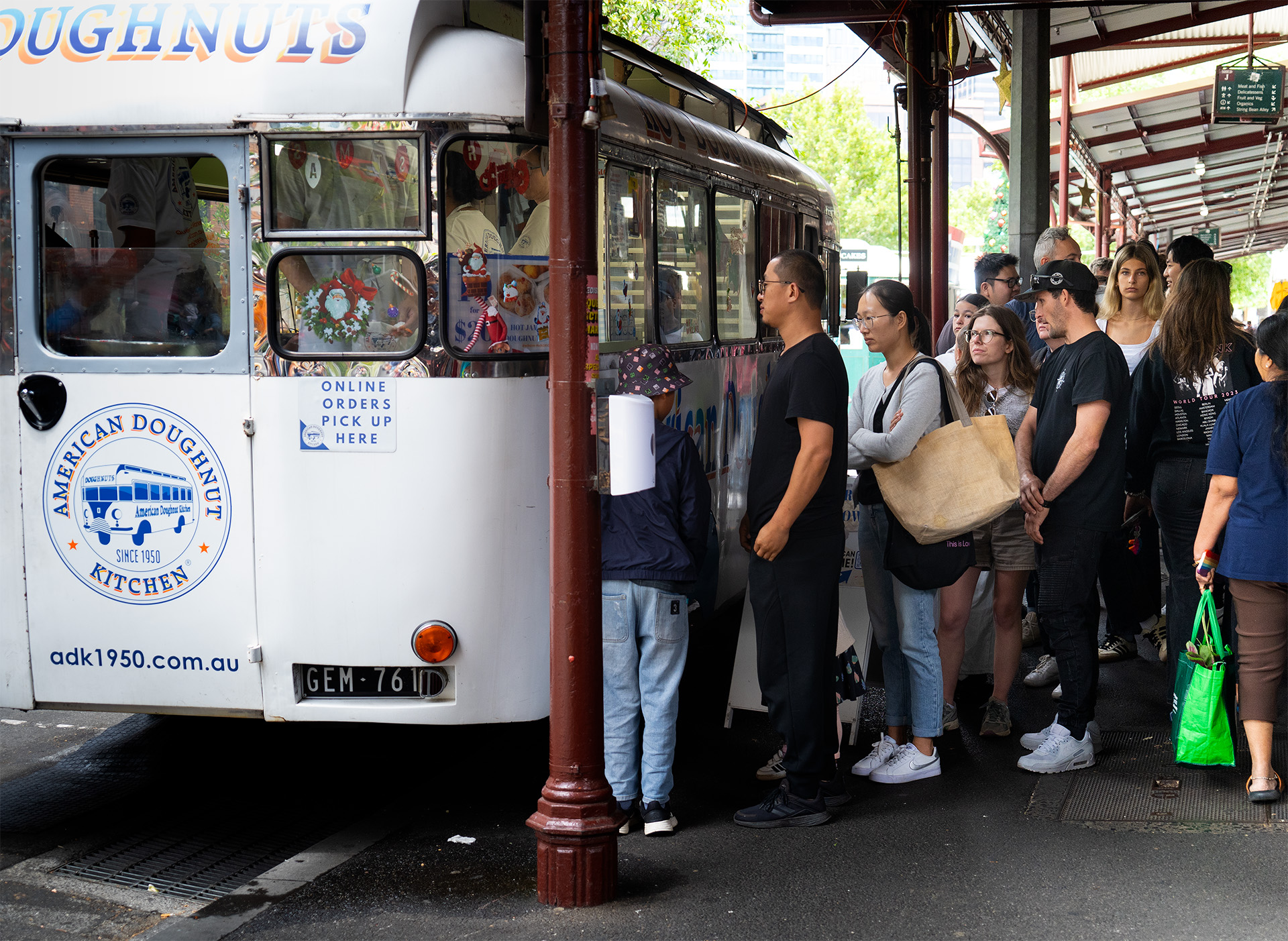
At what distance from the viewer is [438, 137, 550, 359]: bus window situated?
188 inches

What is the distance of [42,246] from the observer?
498 cm

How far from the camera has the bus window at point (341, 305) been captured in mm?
4781

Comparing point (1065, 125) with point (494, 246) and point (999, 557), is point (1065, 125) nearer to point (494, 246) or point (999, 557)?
point (999, 557)

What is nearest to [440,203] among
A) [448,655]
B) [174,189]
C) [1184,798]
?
[174,189]

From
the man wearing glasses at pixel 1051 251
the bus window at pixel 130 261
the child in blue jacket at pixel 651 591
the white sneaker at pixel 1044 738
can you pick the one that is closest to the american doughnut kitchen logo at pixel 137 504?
the bus window at pixel 130 261

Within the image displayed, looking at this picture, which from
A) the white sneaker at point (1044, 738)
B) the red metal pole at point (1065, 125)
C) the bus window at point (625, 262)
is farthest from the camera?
the red metal pole at point (1065, 125)

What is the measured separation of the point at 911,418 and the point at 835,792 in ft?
5.09

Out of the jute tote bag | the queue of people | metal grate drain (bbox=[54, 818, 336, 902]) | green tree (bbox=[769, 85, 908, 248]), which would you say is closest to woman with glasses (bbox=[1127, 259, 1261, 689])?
the queue of people

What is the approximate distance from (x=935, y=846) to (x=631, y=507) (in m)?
1.68

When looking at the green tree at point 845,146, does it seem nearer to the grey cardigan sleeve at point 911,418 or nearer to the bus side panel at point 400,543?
the grey cardigan sleeve at point 911,418

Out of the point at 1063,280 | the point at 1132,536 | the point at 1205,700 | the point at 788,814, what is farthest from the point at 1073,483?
the point at 1132,536

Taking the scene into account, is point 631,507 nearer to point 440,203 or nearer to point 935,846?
point 440,203

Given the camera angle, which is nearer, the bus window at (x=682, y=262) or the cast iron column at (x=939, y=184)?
the bus window at (x=682, y=262)

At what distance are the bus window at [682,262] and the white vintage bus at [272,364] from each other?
1434mm
